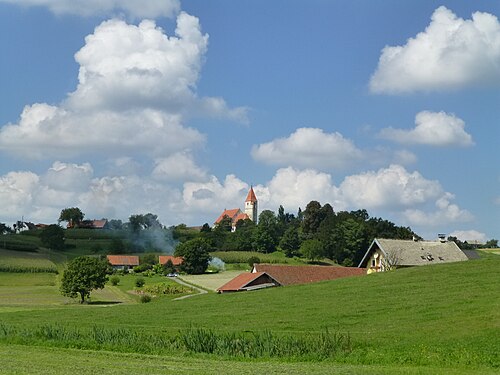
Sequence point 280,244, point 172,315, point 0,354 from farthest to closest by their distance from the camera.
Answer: point 280,244 < point 172,315 < point 0,354

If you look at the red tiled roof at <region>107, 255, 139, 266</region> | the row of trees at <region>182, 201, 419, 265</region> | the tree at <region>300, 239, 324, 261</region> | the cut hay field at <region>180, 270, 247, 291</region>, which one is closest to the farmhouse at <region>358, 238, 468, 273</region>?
the cut hay field at <region>180, 270, 247, 291</region>

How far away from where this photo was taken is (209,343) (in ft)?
109

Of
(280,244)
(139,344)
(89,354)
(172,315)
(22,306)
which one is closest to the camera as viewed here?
(89,354)

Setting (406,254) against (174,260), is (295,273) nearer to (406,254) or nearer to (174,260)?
(406,254)

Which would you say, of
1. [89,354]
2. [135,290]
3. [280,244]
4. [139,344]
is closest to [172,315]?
[139,344]

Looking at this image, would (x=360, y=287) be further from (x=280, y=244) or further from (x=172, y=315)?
(x=280, y=244)

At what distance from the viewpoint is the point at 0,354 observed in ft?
88.1

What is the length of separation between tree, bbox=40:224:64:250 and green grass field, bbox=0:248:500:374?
91.8 metres

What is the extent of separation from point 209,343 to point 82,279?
63.5 metres

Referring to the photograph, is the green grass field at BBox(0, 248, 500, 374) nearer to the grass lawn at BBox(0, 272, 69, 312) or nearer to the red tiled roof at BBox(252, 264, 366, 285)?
the grass lawn at BBox(0, 272, 69, 312)

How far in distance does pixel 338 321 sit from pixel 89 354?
19226mm

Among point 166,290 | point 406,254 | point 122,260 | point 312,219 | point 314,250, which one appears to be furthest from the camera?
point 312,219

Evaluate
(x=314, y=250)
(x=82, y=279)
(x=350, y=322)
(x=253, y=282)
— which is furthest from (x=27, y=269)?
(x=350, y=322)

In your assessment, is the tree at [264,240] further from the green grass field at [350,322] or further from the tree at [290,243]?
the green grass field at [350,322]
